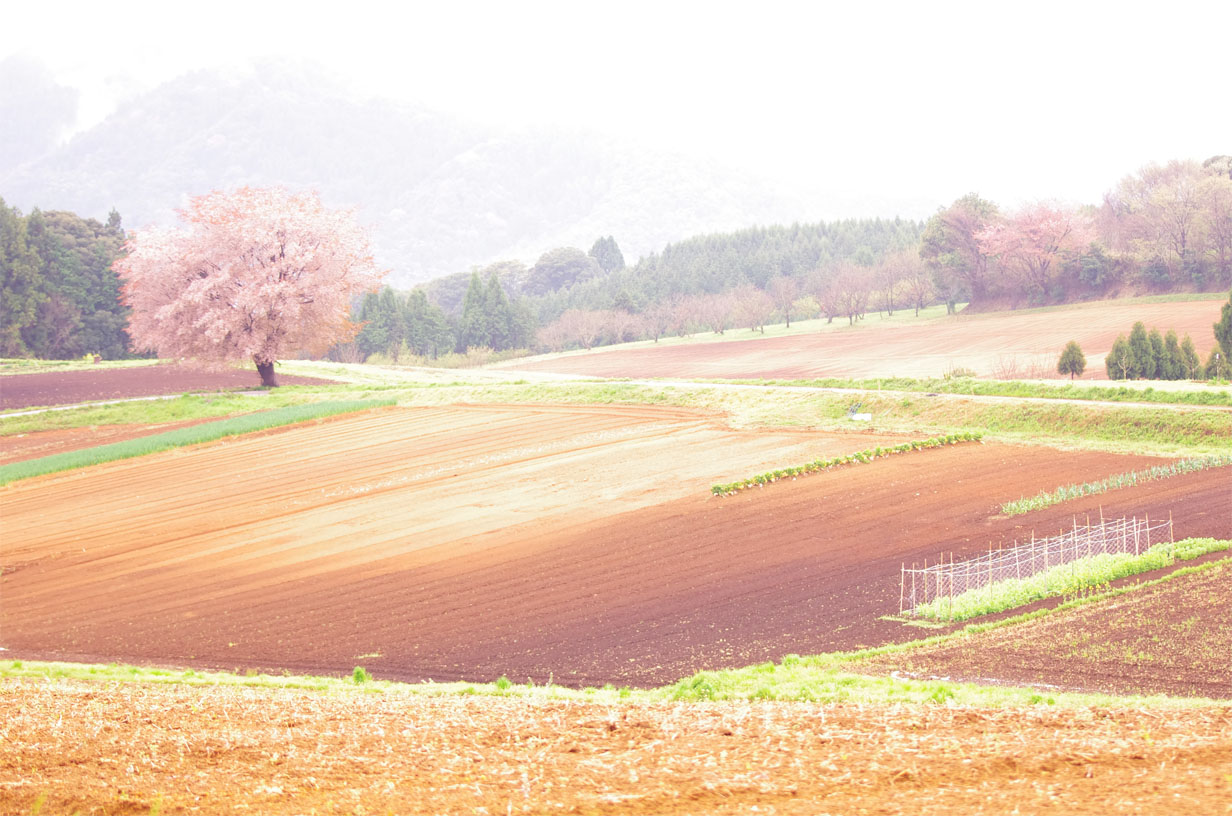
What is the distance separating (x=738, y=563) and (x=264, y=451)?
21734mm

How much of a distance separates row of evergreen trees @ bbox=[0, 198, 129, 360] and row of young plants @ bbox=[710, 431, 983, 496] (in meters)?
70.7

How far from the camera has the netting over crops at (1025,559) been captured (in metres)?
17.2

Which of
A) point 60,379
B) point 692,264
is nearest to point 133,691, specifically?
point 60,379

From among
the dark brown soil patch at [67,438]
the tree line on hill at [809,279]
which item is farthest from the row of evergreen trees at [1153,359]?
the dark brown soil patch at [67,438]

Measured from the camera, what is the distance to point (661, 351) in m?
93.1

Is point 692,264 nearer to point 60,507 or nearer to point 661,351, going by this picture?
point 661,351

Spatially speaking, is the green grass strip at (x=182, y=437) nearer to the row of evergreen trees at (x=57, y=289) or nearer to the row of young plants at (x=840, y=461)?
the row of young plants at (x=840, y=461)

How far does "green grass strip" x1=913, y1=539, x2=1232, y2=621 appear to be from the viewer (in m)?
16.2

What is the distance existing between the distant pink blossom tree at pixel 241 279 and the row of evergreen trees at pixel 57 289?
3679cm

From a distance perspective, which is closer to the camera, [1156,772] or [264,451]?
[1156,772]

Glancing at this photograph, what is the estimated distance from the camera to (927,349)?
69.2 m

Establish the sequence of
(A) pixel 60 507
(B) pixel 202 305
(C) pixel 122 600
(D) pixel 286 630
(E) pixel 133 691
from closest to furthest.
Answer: (E) pixel 133 691, (D) pixel 286 630, (C) pixel 122 600, (A) pixel 60 507, (B) pixel 202 305

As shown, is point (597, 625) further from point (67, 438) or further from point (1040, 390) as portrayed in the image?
point (67, 438)

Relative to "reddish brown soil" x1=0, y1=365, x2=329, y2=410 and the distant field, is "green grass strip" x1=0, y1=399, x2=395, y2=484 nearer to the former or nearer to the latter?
the distant field
